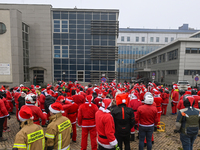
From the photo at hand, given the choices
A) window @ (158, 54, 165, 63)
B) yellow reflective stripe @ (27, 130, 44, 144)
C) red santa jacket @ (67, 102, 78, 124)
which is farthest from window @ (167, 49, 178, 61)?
yellow reflective stripe @ (27, 130, 44, 144)

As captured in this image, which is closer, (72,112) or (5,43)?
(72,112)

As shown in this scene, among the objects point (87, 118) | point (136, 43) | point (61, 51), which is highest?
point (136, 43)

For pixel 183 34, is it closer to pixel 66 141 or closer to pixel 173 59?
pixel 173 59

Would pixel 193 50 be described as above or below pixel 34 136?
above

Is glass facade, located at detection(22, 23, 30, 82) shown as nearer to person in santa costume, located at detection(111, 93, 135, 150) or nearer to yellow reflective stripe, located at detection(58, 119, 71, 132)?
yellow reflective stripe, located at detection(58, 119, 71, 132)

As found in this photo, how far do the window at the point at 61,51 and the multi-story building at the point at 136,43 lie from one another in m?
30.3

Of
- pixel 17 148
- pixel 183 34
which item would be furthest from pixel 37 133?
pixel 183 34

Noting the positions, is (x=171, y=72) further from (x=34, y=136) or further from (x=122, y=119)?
(x=34, y=136)

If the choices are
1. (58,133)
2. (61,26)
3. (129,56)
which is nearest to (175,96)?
(58,133)

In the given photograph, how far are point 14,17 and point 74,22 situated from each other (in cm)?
1040

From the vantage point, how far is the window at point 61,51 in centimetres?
2692

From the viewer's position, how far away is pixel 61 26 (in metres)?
26.7

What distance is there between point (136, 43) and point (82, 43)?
3614 centimetres

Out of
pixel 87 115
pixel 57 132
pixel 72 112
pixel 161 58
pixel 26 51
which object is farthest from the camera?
→ pixel 161 58
